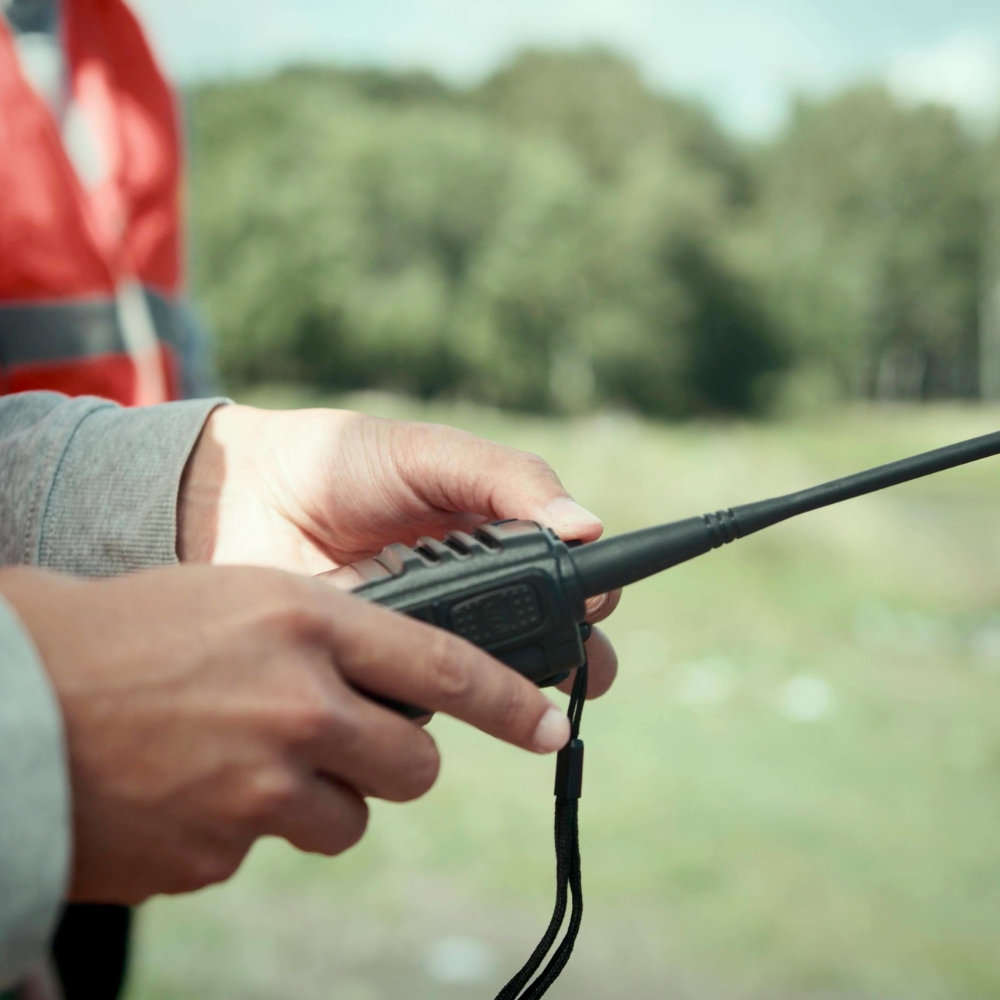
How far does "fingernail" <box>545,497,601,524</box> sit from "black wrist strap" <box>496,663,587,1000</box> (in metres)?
0.11

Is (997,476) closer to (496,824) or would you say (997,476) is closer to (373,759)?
(496,824)

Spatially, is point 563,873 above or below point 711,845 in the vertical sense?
above

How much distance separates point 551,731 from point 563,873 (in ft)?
0.49

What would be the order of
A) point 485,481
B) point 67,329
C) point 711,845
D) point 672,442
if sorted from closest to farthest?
1. point 485,481
2. point 67,329
3. point 711,845
4. point 672,442

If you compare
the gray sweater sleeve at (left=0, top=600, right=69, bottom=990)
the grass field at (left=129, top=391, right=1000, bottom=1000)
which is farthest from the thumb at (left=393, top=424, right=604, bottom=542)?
the grass field at (left=129, top=391, right=1000, bottom=1000)

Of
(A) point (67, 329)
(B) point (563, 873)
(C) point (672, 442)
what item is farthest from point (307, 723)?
(C) point (672, 442)

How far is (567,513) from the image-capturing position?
811 millimetres

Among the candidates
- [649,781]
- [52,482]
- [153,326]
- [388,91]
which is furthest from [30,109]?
[388,91]

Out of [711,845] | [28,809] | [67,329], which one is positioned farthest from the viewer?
[711,845]

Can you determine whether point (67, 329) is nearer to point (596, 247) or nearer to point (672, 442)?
point (672, 442)

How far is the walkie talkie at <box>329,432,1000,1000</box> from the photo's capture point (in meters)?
0.70

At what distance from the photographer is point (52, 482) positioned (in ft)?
3.27

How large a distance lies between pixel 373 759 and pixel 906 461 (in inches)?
16.8

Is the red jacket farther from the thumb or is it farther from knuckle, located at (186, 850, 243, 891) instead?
knuckle, located at (186, 850, 243, 891)
